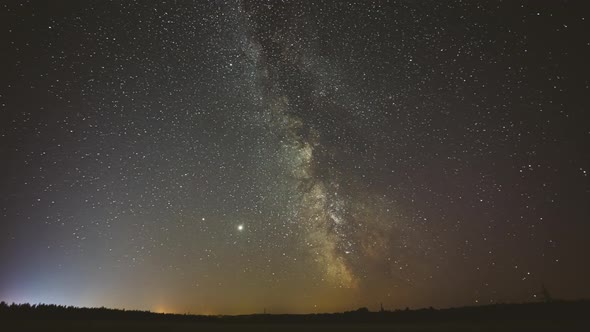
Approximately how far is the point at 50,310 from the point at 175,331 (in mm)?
10779

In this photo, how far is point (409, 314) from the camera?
23281 millimetres

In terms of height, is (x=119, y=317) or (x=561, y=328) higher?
(x=119, y=317)

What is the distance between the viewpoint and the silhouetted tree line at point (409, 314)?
1944cm

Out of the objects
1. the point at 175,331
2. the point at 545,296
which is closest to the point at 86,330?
the point at 175,331

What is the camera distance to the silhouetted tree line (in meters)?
19.4

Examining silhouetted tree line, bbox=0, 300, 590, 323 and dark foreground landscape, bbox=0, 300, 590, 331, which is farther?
silhouetted tree line, bbox=0, 300, 590, 323

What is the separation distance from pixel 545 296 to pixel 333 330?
144ft

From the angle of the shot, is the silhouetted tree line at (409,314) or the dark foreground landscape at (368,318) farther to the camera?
the silhouetted tree line at (409,314)

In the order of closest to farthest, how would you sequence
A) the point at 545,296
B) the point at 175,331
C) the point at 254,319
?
the point at 175,331 < the point at 254,319 < the point at 545,296

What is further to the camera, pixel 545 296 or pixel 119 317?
pixel 545 296

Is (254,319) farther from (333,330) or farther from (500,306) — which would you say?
(500,306)

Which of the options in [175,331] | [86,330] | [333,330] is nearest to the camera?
[86,330]

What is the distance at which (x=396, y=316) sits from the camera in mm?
23141

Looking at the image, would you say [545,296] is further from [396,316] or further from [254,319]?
[254,319]
